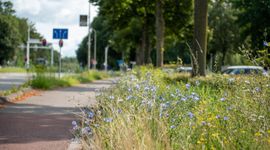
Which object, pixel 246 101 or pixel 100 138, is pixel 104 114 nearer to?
pixel 100 138

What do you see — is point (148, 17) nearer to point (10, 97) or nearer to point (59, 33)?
point (59, 33)

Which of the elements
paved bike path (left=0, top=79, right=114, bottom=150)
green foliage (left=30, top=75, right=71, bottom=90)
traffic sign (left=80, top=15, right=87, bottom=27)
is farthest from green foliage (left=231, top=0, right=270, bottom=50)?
paved bike path (left=0, top=79, right=114, bottom=150)

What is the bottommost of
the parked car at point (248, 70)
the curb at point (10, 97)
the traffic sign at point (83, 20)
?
the curb at point (10, 97)

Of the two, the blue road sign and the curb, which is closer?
the curb

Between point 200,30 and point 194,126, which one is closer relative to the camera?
point 194,126

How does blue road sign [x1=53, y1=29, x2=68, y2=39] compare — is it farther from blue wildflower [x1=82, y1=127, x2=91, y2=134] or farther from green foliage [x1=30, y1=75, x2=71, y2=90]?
blue wildflower [x1=82, y1=127, x2=91, y2=134]

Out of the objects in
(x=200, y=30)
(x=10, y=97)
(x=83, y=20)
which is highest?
(x=83, y=20)

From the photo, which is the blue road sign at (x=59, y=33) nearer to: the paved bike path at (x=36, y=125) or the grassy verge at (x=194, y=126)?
the paved bike path at (x=36, y=125)

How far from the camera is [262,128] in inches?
214

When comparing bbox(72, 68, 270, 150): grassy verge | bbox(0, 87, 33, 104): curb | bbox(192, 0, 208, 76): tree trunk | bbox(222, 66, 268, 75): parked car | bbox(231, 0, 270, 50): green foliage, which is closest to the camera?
bbox(72, 68, 270, 150): grassy verge

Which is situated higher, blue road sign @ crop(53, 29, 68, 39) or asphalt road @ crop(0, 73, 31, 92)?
blue road sign @ crop(53, 29, 68, 39)

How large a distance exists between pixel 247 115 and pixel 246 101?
3.20 feet

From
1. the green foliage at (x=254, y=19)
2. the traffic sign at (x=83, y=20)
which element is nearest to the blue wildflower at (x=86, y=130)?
the traffic sign at (x=83, y=20)

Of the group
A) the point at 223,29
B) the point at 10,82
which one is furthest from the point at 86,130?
the point at 223,29
